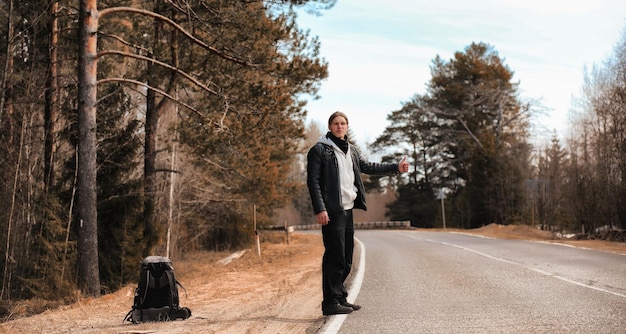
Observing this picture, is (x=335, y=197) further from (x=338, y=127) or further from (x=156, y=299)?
(x=156, y=299)

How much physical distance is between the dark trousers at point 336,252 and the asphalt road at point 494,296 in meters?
0.32

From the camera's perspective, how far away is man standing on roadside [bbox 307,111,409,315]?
6445 millimetres

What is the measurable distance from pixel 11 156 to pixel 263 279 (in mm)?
6861

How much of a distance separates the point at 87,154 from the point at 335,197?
7.84 metres

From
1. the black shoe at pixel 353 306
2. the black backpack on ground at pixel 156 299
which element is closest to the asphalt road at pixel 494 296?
the black shoe at pixel 353 306

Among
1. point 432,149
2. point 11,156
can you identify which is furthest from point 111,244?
point 432,149

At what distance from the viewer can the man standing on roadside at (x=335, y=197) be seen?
645 cm

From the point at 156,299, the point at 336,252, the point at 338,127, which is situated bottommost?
the point at 156,299

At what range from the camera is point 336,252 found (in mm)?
6512

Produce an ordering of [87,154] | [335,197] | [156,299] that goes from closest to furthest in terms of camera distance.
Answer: [335,197], [156,299], [87,154]

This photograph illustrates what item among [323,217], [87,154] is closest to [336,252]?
[323,217]

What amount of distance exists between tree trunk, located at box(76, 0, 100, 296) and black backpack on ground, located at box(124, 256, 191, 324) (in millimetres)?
5573

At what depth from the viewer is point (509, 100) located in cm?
4731

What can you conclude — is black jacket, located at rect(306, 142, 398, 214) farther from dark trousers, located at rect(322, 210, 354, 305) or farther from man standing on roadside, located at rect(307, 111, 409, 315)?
dark trousers, located at rect(322, 210, 354, 305)
